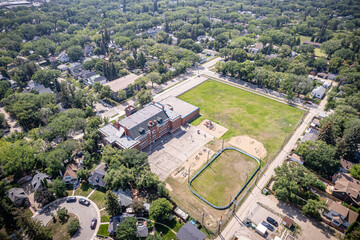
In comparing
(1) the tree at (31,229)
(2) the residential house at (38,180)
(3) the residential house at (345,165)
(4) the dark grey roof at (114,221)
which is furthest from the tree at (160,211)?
(3) the residential house at (345,165)

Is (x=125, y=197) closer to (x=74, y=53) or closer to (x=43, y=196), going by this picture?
(x=43, y=196)

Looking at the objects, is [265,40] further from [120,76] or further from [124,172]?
[124,172]

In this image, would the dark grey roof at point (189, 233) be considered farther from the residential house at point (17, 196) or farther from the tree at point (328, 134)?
the tree at point (328, 134)

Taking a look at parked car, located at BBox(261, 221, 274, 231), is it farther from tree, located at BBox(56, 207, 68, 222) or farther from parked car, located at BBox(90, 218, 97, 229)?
tree, located at BBox(56, 207, 68, 222)

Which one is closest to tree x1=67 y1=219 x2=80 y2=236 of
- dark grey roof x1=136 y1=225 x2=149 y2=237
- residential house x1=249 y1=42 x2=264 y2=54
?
dark grey roof x1=136 y1=225 x2=149 y2=237

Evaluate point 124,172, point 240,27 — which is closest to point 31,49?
point 124,172
